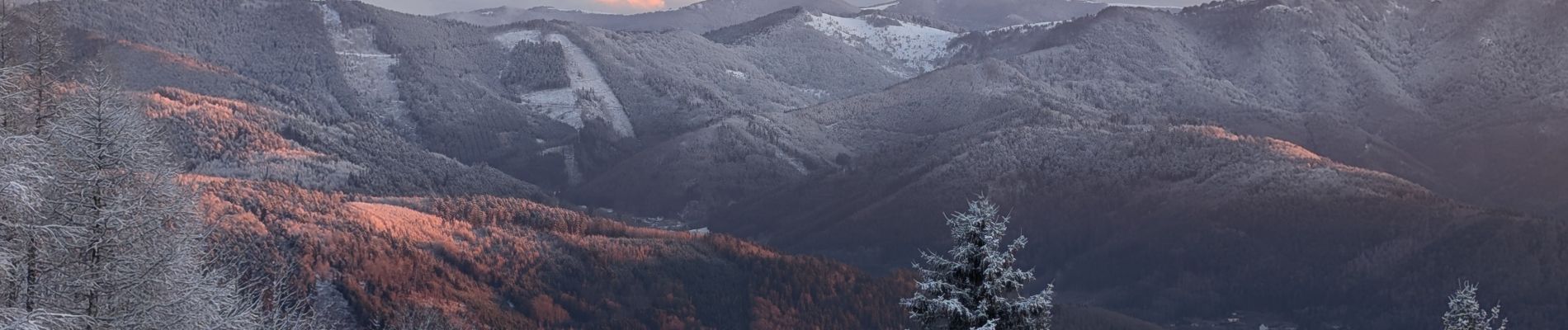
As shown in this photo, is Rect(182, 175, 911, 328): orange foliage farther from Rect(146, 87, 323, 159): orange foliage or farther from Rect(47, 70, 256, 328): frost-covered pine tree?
Rect(47, 70, 256, 328): frost-covered pine tree

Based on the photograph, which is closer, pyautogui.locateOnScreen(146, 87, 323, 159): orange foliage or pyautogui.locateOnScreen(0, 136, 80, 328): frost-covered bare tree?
pyautogui.locateOnScreen(0, 136, 80, 328): frost-covered bare tree

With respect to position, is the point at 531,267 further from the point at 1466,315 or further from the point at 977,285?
the point at 977,285

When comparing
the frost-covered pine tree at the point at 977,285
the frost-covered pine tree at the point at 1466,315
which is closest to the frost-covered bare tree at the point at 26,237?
the frost-covered pine tree at the point at 977,285

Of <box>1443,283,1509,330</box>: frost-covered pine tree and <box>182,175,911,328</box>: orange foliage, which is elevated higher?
<box>1443,283,1509,330</box>: frost-covered pine tree

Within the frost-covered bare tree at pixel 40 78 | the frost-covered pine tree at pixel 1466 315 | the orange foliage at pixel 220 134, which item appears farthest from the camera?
the orange foliage at pixel 220 134

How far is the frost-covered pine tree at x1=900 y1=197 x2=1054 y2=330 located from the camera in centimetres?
2748

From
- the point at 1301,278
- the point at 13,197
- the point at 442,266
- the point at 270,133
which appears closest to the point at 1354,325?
the point at 1301,278

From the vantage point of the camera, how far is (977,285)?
27.9 m

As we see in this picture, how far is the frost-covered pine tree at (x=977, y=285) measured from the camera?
90.2 ft

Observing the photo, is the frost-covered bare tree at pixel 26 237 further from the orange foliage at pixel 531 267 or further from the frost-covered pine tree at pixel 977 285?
the orange foliage at pixel 531 267

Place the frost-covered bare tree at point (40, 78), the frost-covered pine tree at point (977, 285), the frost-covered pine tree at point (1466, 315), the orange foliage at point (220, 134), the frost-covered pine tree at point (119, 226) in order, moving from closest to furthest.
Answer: the frost-covered pine tree at point (119, 226)
the frost-covered bare tree at point (40, 78)
the frost-covered pine tree at point (977, 285)
the frost-covered pine tree at point (1466, 315)
the orange foliage at point (220, 134)

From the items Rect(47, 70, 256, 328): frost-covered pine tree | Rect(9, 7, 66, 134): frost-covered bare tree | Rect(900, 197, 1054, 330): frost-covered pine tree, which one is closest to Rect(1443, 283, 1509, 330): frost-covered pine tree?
Rect(900, 197, 1054, 330): frost-covered pine tree

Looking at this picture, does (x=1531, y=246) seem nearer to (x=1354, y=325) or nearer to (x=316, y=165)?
(x=1354, y=325)

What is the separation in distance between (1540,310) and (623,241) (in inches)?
4271
